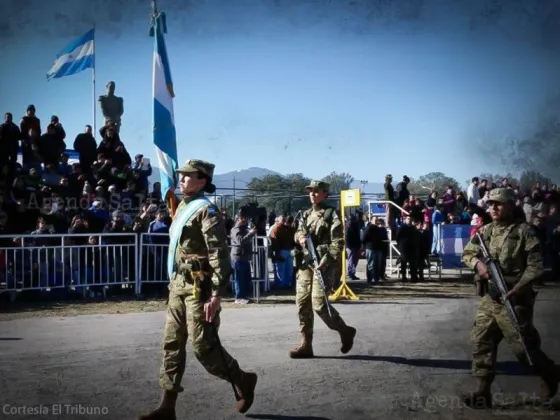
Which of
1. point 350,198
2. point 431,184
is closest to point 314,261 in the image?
point 350,198

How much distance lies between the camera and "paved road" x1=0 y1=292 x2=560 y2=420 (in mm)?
5453

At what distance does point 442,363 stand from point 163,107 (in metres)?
7.50

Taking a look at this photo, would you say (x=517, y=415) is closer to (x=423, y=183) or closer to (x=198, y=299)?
(x=198, y=299)

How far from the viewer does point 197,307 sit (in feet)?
16.6

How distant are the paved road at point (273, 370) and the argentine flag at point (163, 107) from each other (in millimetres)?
2898

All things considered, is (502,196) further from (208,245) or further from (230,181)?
(230,181)

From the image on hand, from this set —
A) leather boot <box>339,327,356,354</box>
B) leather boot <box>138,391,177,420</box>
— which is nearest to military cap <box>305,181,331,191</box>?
leather boot <box>339,327,356,354</box>

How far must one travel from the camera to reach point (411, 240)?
17.4 meters

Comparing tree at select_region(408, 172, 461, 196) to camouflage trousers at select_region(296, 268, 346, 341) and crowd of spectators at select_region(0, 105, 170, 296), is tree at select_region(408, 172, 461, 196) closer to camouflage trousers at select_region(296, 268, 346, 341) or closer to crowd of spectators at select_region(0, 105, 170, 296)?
crowd of spectators at select_region(0, 105, 170, 296)

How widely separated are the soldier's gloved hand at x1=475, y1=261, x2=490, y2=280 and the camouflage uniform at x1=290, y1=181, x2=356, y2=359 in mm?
2171

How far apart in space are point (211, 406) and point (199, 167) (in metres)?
2.04

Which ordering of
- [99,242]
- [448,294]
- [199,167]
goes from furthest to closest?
[448,294] < [99,242] < [199,167]

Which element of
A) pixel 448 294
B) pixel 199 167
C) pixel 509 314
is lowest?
pixel 448 294

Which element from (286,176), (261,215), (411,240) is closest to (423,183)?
(286,176)
